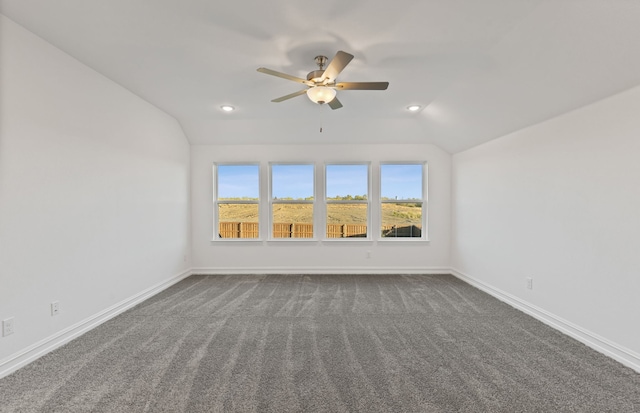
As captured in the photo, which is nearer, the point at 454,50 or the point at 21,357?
the point at 21,357

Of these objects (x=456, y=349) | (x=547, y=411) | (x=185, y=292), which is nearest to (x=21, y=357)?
(x=185, y=292)

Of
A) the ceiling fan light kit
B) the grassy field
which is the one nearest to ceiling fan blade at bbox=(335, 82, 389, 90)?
the ceiling fan light kit

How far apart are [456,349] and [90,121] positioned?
160 inches

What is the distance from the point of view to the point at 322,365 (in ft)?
6.70

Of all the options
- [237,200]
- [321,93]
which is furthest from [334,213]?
[321,93]

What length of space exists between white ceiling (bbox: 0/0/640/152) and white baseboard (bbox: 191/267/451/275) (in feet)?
8.32

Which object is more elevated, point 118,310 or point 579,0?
point 579,0

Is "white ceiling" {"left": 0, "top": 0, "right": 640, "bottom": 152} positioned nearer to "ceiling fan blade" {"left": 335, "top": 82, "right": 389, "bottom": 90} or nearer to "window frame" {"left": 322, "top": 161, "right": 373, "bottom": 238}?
"ceiling fan blade" {"left": 335, "top": 82, "right": 389, "bottom": 90}

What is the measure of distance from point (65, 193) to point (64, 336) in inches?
50.4

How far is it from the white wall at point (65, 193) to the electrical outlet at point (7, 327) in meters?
0.03

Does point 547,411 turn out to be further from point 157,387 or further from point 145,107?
point 145,107

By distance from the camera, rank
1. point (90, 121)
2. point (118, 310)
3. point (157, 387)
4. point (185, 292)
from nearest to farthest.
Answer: point (157, 387) → point (90, 121) → point (118, 310) → point (185, 292)

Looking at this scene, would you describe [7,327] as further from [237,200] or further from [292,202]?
[292,202]

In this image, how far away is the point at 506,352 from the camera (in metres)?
2.23
